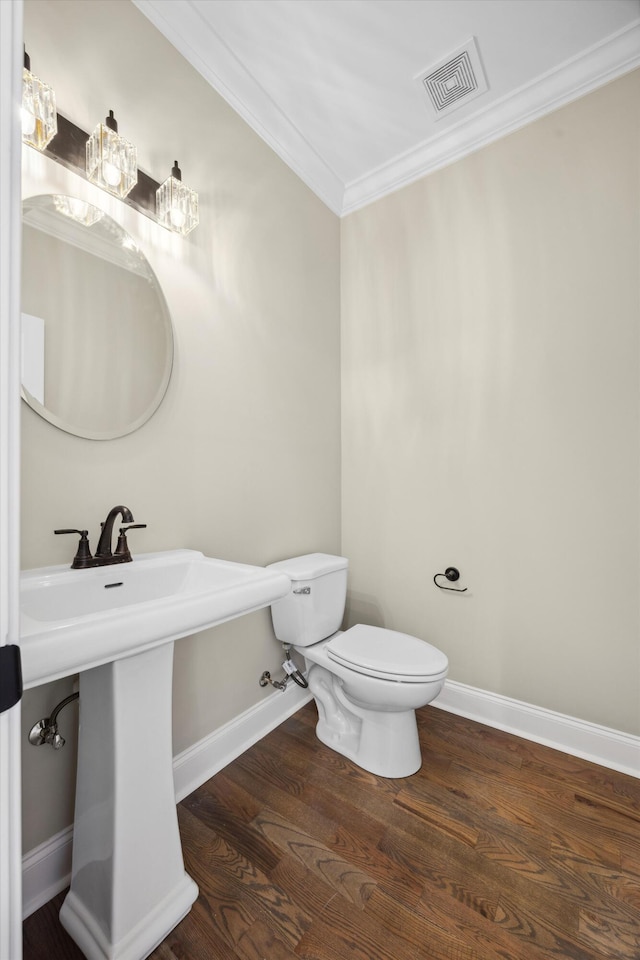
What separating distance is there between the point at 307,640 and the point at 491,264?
1819mm

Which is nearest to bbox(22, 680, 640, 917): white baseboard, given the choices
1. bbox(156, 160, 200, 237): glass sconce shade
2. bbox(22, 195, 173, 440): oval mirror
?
bbox(22, 195, 173, 440): oval mirror

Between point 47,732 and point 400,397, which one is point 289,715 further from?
point 400,397

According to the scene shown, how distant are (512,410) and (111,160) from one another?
1.68m

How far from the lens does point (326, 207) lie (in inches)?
89.6

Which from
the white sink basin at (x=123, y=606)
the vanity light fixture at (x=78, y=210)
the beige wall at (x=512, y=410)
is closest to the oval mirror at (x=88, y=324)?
the vanity light fixture at (x=78, y=210)

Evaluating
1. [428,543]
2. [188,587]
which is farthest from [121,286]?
[428,543]

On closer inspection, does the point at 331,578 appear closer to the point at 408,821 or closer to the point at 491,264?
the point at 408,821

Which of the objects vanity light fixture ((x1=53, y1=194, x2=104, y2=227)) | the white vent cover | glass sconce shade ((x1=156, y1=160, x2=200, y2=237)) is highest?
the white vent cover

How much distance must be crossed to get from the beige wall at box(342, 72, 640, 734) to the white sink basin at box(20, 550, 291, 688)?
3.71 ft

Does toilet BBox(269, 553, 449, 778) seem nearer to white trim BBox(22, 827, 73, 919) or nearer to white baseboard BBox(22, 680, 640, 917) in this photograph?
white baseboard BBox(22, 680, 640, 917)

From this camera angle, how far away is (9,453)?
0.50 meters

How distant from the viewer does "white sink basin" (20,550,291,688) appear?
71 centimetres

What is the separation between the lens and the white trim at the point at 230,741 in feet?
4.83

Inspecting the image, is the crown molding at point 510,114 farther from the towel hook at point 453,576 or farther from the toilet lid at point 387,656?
the toilet lid at point 387,656
